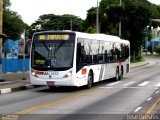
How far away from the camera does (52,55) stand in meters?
21.9

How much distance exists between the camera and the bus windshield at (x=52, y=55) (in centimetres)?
2172

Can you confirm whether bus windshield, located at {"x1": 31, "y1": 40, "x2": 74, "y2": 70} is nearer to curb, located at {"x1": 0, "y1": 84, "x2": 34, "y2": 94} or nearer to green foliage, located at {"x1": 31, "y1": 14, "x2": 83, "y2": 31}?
curb, located at {"x1": 0, "y1": 84, "x2": 34, "y2": 94}

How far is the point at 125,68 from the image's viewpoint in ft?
108

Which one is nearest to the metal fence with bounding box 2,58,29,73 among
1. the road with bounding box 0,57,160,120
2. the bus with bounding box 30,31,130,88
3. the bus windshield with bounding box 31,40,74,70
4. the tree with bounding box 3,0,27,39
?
the bus with bounding box 30,31,130,88

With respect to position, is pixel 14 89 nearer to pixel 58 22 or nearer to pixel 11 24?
pixel 11 24

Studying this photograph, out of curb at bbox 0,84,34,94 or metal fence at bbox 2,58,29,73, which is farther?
metal fence at bbox 2,58,29,73

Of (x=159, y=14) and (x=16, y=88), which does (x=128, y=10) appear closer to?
(x=16, y=88)

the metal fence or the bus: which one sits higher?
the bus

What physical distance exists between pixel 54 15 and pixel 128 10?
6232 centimetres

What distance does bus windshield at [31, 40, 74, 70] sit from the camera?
21.7 m

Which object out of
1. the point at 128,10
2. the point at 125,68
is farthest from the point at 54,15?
the point at 125,68

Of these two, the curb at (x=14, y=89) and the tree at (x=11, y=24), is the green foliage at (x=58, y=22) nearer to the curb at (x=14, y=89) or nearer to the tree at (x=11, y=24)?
the tree at (x=11, y=24)

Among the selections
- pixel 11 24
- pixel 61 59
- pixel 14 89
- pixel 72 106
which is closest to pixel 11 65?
pixel 14 89

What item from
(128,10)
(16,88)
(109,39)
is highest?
(128,10)
